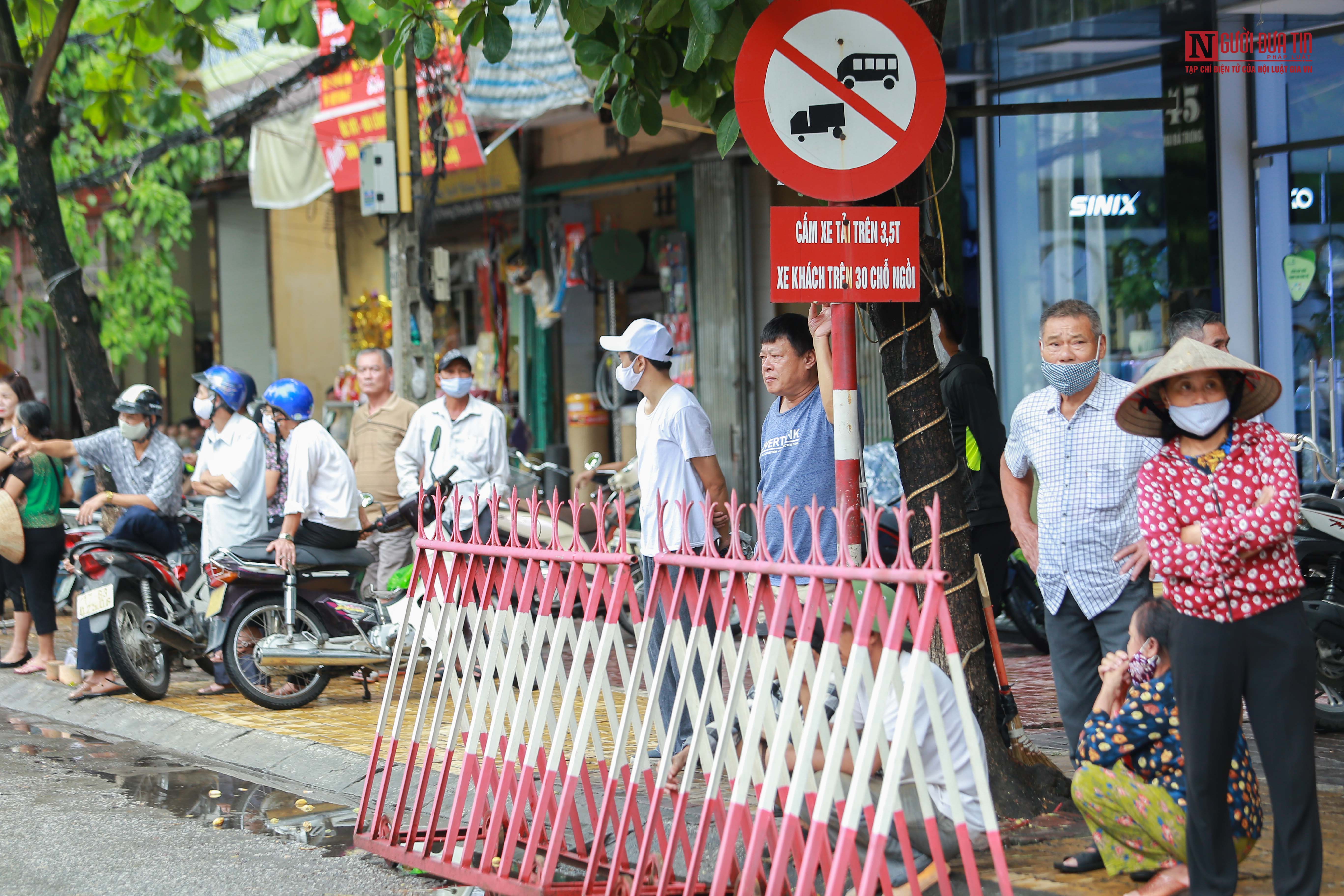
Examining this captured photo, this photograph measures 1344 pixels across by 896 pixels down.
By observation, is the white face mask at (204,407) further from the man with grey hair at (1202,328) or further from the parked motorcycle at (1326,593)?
the parked motorcycle at (1326,593)

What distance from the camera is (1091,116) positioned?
1033 centimetres

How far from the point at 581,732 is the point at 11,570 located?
6.30 m

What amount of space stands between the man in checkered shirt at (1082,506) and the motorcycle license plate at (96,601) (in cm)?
506

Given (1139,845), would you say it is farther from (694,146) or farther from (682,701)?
(694,146)

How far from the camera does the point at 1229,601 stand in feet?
11.7

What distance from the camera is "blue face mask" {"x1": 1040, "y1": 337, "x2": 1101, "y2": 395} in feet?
14.8

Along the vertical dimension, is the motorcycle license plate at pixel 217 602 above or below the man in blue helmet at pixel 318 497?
below

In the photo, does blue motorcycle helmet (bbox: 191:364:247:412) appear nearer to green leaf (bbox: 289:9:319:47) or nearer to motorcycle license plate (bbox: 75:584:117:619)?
motorcycle license plate (bbox: 75:584:117:619)

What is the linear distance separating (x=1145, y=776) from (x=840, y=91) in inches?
88.4

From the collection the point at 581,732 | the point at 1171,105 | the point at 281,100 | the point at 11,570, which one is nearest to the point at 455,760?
the point at 581,732

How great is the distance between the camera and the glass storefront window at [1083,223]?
991cm

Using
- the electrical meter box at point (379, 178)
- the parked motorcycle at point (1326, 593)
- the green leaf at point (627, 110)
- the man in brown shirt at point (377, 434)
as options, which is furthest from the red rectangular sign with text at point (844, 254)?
the electrical meter box at point (379, 178)

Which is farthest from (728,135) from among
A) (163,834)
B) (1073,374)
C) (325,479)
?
(325,479)

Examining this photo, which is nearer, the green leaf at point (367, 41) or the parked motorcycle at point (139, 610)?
the green leaf at point (367, 41)
